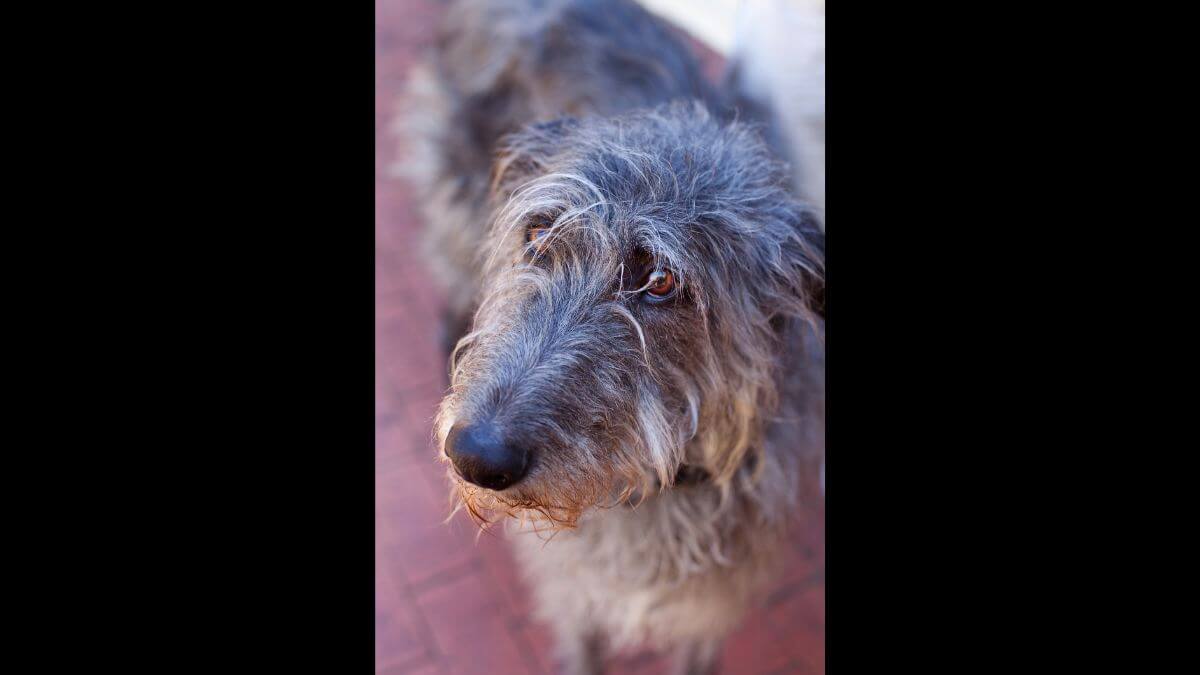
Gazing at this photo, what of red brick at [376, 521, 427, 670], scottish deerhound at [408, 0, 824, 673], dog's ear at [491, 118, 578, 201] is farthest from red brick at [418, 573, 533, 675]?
dog's ear at [491, 118, 578, 201]

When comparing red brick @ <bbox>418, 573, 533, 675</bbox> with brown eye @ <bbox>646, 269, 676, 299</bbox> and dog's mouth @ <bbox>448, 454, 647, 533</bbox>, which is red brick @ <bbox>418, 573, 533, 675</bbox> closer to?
dog's mouth @ <bbox>448, 454, 647, 533</bbox>

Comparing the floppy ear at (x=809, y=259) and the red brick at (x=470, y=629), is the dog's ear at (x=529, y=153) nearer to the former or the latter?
the floppy ear at (x=809, y=259)

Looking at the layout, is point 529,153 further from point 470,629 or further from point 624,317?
point 470,629

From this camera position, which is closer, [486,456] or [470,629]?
[486,456]

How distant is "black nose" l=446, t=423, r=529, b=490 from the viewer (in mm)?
1697

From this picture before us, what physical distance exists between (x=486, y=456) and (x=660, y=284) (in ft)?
1.96

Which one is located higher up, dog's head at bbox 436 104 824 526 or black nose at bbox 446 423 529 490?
dog's head at bbox 436 104 824 526

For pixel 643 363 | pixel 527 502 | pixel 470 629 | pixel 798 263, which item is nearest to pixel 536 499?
pixel 527 502

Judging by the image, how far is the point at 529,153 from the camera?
2.31 m
